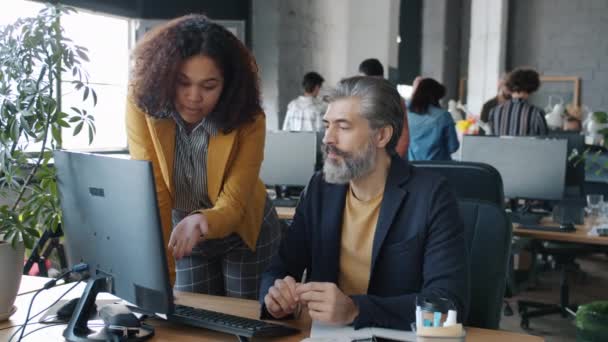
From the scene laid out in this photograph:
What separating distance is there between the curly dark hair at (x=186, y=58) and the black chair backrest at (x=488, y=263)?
2.18 ft

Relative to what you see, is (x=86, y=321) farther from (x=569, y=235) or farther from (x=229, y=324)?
(x=569, y=235)

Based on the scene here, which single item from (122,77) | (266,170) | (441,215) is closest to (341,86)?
(441,215)

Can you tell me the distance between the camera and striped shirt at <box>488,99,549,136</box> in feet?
14.7

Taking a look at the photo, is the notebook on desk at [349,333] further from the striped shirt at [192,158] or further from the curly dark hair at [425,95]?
the curly dark hair at [425,95]

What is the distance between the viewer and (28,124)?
1.48 m

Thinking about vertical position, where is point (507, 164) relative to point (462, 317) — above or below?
above

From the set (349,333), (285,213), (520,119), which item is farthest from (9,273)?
(520,119)

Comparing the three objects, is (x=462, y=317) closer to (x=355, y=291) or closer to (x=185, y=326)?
(x=355, y=291)

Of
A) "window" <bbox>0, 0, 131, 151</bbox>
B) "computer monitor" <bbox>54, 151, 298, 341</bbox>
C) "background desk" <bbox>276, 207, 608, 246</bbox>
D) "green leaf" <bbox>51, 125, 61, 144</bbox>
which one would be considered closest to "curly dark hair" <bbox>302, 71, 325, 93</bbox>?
"window" <bbox>0, 0, 131, 151</bbox>

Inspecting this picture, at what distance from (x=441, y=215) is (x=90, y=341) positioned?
822mm

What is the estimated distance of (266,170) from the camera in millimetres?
3959

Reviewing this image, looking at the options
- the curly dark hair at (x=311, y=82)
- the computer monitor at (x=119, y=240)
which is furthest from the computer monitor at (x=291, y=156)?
the computer monitor at (x=119, y=240)

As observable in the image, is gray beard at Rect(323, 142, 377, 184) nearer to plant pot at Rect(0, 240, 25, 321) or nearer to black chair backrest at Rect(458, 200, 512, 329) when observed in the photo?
black chair backrest at Rect(458, 200, 512, 329)

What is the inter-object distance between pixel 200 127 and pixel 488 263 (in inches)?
32.5
